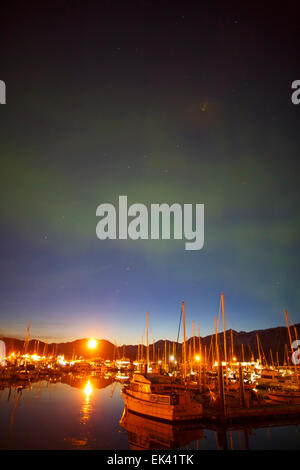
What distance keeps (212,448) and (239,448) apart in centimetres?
201

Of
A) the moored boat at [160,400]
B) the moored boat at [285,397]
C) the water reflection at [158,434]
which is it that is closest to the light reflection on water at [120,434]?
the water reflection at [158,434]

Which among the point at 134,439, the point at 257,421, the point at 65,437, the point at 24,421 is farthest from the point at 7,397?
the point at 257,421

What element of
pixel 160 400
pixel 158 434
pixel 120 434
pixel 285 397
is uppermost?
pixel 160 400

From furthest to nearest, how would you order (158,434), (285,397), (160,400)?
(285,397), (160,400), (158,434)

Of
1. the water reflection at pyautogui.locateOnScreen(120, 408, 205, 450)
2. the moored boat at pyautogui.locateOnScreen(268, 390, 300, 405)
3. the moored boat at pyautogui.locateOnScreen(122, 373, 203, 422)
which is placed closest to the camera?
the water reflection at pyautogui.locateOnScreen(120, 408, 205, 450)

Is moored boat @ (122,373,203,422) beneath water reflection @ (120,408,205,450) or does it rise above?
above

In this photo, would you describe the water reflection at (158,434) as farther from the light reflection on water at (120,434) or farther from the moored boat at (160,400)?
the moored boat at (160,400)

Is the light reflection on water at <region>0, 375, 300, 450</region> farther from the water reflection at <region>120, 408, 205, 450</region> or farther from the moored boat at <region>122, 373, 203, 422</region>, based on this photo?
the moored boat at <region>122, 373, 203, 422</region>

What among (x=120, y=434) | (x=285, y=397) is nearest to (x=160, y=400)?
(x=120, y=434)

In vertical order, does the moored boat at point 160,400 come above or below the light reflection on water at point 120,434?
above

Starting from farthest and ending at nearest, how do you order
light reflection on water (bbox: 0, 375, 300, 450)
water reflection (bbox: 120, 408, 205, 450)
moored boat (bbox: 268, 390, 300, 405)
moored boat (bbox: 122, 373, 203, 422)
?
moored boat (bbox: 268, 390, 300, 405) → moored boat (bbox: 122, 373, 203, 422) → light reflection on water (bbox: 0, 375, 300, 450) → water reflection (bbox: 120, 408, 205, 450)

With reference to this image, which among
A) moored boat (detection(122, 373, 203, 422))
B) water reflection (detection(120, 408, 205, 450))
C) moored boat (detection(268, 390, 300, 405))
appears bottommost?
moored boat (detection(268, 390, 300, 405))

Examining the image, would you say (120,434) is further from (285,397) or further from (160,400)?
(285,397)

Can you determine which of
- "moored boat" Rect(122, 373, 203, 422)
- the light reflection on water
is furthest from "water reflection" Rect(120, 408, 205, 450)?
"moored boat" Rect(122, 373, 203, 422)
